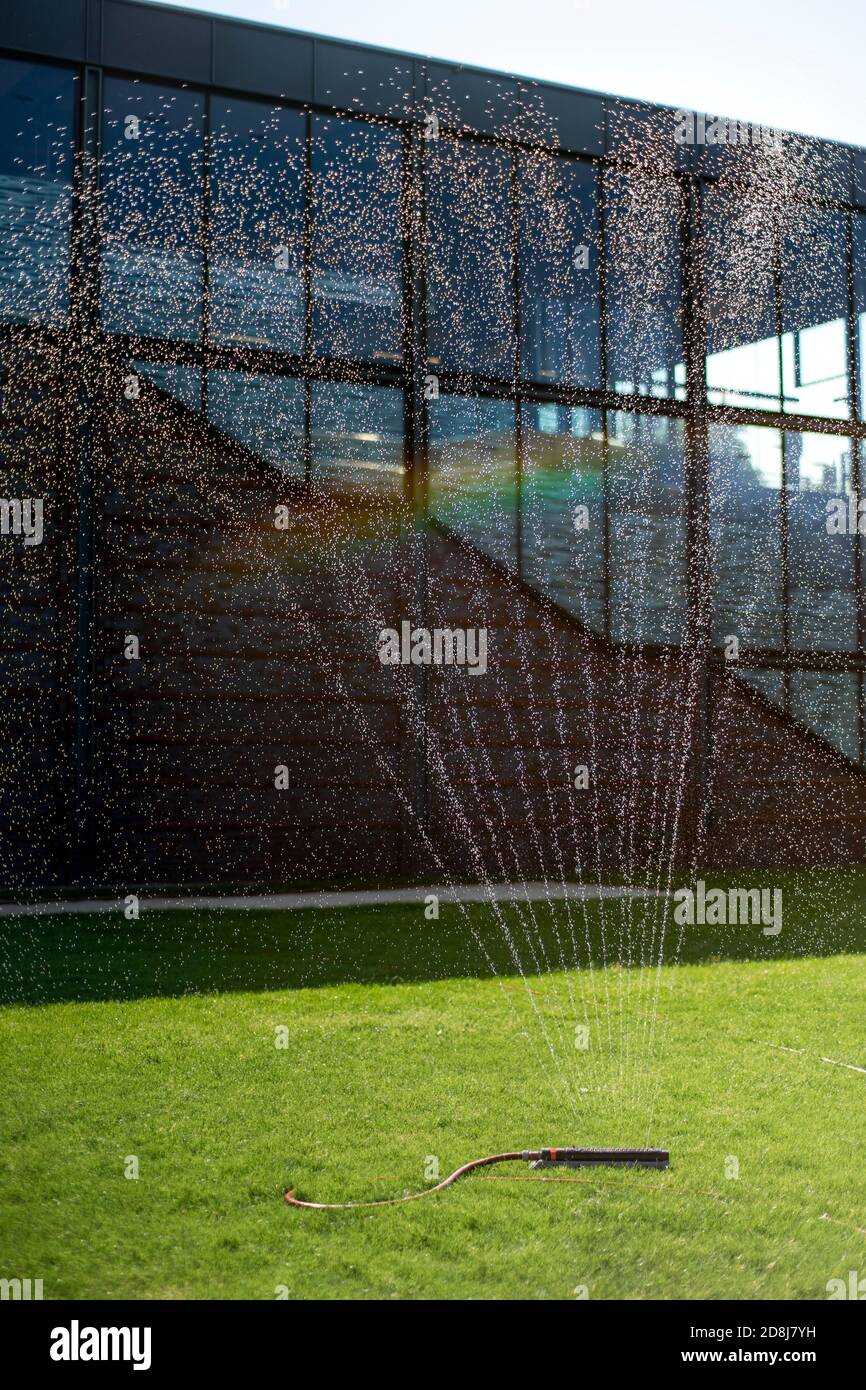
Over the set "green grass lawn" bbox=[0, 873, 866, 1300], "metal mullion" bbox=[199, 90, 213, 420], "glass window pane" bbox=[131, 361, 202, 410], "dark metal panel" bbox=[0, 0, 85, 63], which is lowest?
"green grass lawn" bbox=[0, 873, 866, 1300]

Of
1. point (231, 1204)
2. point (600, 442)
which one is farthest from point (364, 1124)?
point (600, 442)

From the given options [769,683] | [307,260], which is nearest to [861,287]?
[769,683]

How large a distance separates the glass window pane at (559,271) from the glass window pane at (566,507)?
590mm

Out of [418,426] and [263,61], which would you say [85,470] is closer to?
[418,426]

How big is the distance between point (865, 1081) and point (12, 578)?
1070cm

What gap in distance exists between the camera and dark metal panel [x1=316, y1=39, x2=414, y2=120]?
15953mm

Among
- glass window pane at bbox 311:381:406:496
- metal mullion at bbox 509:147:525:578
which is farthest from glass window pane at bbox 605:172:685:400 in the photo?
glass window pane at bbox 311:381:406:496

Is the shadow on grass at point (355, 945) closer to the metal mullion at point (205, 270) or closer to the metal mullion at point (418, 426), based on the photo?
the metal mullion at point (418, 426)

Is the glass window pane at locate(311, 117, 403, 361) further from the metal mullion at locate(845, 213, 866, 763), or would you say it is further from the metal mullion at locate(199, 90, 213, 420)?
the metal mullion at locate(845, 213, 866, 763)

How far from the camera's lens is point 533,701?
667 inches

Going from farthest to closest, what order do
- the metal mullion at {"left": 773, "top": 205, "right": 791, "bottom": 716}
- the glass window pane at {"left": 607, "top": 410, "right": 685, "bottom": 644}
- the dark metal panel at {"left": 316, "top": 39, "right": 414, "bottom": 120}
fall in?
the metal mullion at {"left": 773, "top": 205, "right": 791, "bottom": 716} → the glass window pane at {"left": 607, "top": 410, "right": 685, "bottom": 644} → the dark metal panel at {"left": 316, "top": 39, "right": 414, "bottom": 120}

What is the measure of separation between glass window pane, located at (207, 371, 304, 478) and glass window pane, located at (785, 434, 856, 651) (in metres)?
7.23

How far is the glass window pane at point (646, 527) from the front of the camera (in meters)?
17.5
